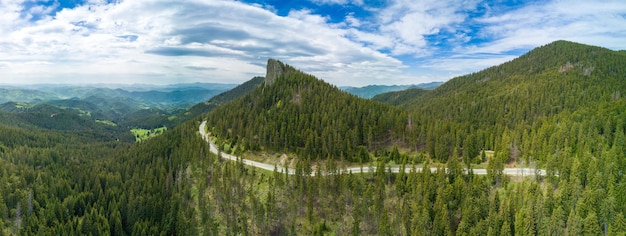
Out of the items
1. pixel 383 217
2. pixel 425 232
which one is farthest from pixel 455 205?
pixel 383 217

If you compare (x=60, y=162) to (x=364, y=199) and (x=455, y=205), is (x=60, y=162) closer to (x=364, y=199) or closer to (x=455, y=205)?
(x=364, y=199)

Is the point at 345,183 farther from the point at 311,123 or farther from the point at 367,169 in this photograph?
the point at 311,123

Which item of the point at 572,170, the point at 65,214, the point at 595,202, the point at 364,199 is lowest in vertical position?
the point at 65,214

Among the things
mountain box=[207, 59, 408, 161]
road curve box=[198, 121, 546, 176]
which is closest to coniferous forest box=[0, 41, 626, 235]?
mountain box=[207, 59, 408, 161]

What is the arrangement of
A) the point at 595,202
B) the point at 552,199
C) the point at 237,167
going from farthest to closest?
the point at 237,167
the point at 552,199
the point at 595,202

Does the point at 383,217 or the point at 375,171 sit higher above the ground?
the point at 375,171

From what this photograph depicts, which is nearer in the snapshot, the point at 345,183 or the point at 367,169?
the point at 345,183

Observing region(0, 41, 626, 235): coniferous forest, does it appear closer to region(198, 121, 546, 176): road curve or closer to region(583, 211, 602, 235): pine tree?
region(583, 211, 602, 235): pine tree

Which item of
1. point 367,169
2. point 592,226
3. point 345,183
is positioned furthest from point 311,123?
point 592,226
